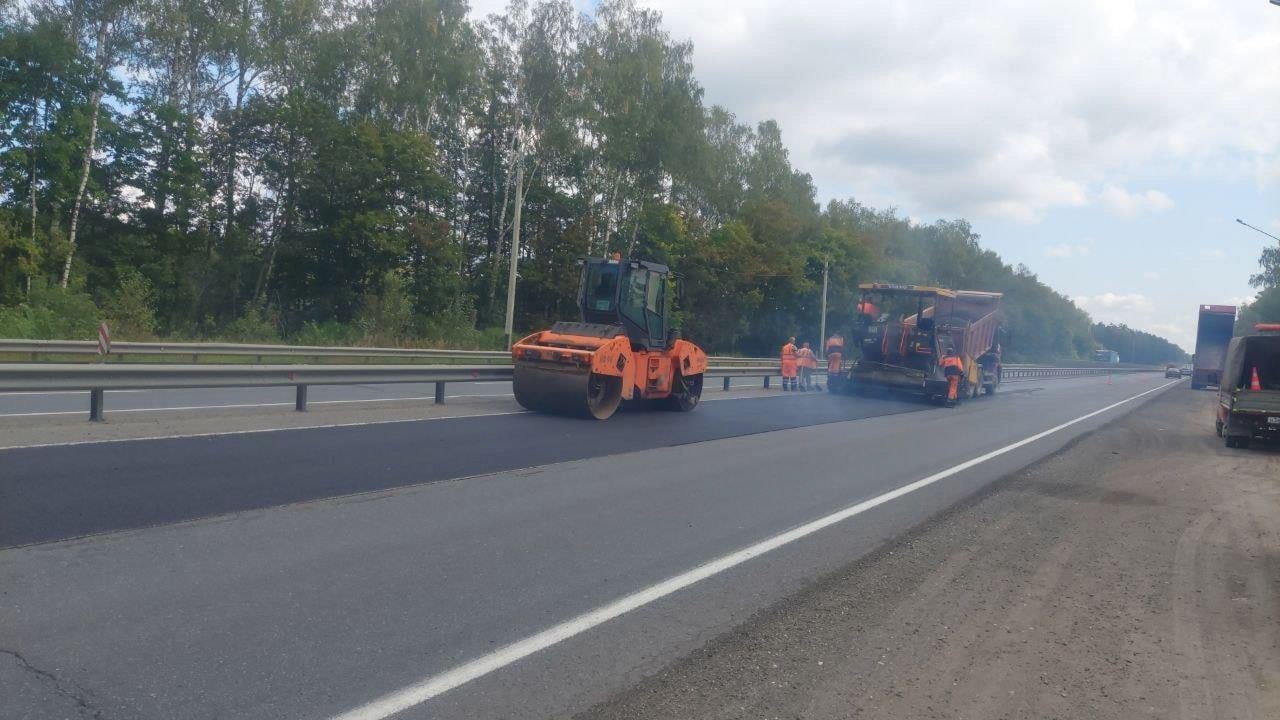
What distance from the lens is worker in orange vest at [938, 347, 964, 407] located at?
76.0 ft

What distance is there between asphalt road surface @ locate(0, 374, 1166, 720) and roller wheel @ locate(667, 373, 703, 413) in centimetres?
551

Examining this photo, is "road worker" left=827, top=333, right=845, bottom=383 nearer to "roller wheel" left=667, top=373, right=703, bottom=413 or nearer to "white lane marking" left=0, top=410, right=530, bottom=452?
"roller wheel" left=667, top=373, right=703, bottom=413

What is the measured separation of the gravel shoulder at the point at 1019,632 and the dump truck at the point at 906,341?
15.1 metres

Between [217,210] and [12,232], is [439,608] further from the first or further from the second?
[217,210]

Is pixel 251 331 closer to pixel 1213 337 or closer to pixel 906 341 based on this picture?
pixel 906 341

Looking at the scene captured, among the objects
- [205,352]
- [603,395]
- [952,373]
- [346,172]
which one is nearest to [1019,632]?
[603,395]

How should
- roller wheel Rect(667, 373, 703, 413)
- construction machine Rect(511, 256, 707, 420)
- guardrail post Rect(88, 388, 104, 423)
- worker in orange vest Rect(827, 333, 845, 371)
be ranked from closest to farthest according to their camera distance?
1. guardrail post Rect(88, 388, 104, 423)
2. construction machine Rect(511, 256, 707, 420)
3. roller wheel Rect(667, 373, 703, 413)
4. worker in orange vest Rect(827, 333, 845, 371)

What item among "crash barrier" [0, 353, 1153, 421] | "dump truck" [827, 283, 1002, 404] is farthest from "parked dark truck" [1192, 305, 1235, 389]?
"crash barrier" [0, 353, 1153, 421]

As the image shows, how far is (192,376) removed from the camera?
11305 mm

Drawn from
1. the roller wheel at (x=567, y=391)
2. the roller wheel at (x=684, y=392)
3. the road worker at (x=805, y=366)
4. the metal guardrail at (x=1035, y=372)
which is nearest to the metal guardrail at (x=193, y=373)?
the roller wheel at (x=567, y=391)

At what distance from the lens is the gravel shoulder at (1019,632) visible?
3910 millimetres

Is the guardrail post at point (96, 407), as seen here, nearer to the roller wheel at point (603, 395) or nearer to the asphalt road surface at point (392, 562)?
the asphalt road surface at point (392, 562)

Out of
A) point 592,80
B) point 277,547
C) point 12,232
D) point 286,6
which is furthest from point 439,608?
point 592,80

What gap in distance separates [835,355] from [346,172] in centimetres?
2191
